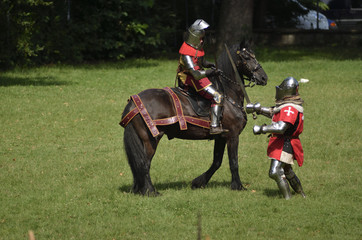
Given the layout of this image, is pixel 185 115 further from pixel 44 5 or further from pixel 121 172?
pixel 44 5

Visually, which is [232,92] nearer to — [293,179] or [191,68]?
[191,68]

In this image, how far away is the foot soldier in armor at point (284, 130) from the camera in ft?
29.7

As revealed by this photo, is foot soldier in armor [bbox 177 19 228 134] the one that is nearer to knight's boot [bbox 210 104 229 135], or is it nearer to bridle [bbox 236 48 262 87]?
knight's boot [bbox 210 104 229 135]

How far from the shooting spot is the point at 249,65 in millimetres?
9859

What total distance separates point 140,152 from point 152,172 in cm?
221

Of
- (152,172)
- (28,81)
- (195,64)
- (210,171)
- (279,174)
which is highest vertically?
(195,64)

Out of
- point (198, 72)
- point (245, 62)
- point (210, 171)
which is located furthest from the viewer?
point (210, 171)

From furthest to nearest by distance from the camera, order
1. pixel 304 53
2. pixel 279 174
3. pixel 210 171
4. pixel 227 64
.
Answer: pixel 304 53, pixel 210 171, pixel 227 64, pixel 279 174

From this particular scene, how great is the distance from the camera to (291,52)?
2598 centimetres

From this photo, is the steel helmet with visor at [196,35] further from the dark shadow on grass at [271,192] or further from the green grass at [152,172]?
the dark shadow on grass at [271,192]

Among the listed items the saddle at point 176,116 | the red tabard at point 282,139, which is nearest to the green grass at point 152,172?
the red tabard at point 282,139

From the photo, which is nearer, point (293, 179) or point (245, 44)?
point (293, 179)

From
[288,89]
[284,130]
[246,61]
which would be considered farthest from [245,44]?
[284,130]

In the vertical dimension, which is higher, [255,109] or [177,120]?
[255,109]
